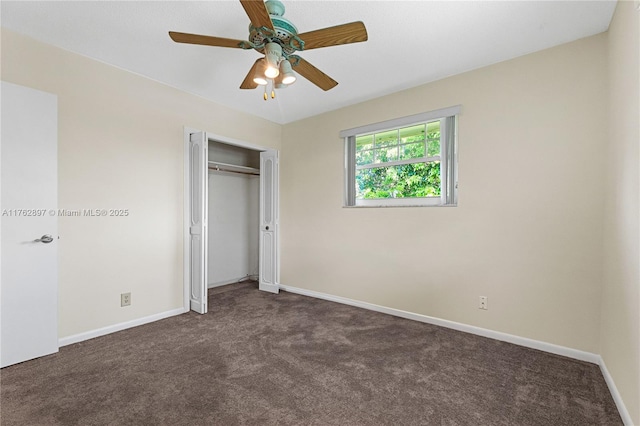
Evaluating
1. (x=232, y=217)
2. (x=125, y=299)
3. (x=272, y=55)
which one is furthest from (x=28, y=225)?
(x=232, y=217)

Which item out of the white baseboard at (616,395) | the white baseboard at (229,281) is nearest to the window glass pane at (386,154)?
the white baseboard at (616,395)

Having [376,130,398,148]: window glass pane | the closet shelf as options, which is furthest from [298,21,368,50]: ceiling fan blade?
the closet shelf

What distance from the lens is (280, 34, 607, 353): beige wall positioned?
7.75 feet

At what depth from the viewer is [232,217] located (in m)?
5.02

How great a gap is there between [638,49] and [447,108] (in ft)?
5.04

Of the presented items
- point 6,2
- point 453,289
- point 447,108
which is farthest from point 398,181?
point 6,2

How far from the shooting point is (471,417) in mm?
1697

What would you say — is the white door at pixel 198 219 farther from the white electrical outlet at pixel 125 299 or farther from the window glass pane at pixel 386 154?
the window glass pane at pixel 386 154

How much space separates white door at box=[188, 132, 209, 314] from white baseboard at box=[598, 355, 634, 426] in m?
3.55

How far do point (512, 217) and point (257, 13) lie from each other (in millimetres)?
2631

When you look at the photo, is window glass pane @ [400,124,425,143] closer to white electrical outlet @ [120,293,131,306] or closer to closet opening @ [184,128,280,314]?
closet opening @ [184,128,280,314]

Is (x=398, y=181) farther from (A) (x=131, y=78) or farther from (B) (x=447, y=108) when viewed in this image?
(A) (x=131, y=78)

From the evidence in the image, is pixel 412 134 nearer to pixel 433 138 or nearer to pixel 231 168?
pixel 433 138

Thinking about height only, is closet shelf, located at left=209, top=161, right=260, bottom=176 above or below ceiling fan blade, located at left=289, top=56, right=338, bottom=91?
below
